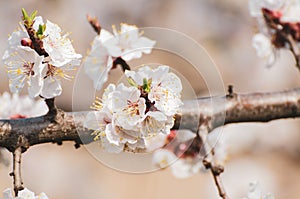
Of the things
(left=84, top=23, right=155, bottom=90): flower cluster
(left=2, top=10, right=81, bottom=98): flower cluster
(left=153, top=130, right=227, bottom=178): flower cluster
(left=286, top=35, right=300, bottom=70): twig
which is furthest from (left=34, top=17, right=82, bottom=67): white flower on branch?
(left=286, top=35, right=300, bottom=70): twig

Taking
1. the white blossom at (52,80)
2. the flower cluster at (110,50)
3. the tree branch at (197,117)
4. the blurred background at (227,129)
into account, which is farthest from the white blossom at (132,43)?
the blurred background at (227,129)

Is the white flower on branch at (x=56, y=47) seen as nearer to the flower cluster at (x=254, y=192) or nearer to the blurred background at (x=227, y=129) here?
the flower cluster at (x=254, y=192)

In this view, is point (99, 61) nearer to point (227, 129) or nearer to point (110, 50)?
point (110, 50)

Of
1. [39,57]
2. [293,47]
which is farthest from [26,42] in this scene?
[293,47]

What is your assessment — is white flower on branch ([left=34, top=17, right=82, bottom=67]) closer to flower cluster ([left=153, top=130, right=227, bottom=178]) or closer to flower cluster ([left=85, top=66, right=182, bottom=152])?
flower cluster ([left=85, top=66, right=182, bottom=152])

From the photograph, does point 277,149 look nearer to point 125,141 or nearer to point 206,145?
point 206,145
